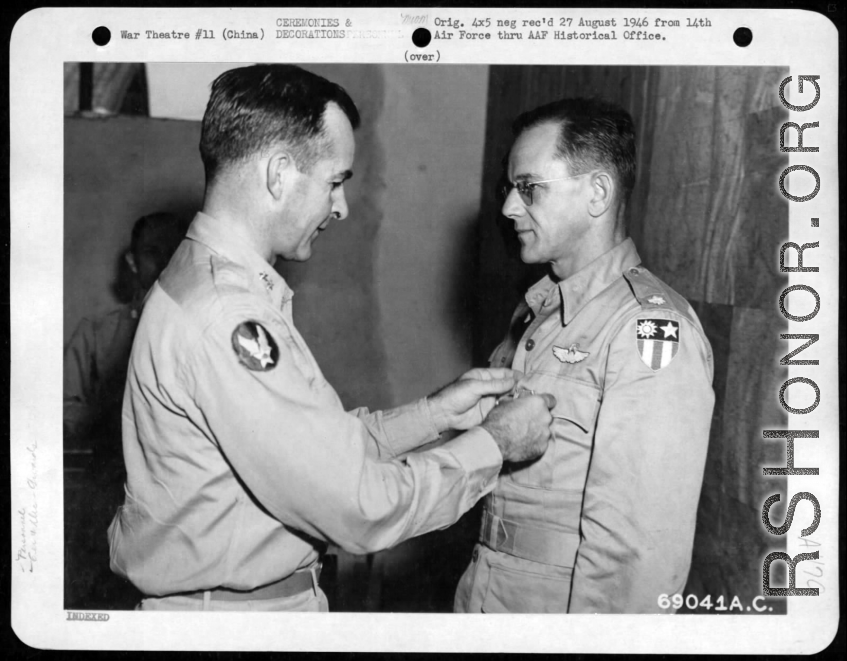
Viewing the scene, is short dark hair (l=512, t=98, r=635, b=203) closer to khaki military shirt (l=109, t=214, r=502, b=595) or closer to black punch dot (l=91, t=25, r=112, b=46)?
khaki military shirt (l=109, t=214, r=502, b=595)

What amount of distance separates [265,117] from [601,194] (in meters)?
0.73

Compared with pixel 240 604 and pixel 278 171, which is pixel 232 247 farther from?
pixel 240 604

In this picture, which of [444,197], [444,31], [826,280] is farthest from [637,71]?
[444,197]

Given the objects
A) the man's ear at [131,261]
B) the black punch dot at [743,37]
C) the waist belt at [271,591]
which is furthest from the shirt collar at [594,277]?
the man's ear at [131,261]

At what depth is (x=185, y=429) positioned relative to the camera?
1312 millimetres

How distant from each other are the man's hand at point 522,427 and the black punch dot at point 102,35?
3.86 feet

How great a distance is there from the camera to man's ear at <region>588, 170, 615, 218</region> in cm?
152

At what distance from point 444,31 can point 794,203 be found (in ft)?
2.82

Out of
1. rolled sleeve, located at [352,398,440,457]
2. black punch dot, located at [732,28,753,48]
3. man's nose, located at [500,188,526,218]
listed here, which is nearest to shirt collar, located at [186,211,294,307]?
rolled sleeve, located at [352,398,440,457]

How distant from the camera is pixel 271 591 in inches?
55.3

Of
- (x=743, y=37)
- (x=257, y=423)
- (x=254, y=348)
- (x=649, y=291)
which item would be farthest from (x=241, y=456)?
(x=743, y=37)

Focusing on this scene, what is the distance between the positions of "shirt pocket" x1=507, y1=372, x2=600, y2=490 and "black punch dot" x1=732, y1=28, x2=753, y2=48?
2.71 ft

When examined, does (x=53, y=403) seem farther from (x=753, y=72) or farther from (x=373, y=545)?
(x=753, y=72)

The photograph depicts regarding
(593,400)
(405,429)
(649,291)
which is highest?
(649,291)
